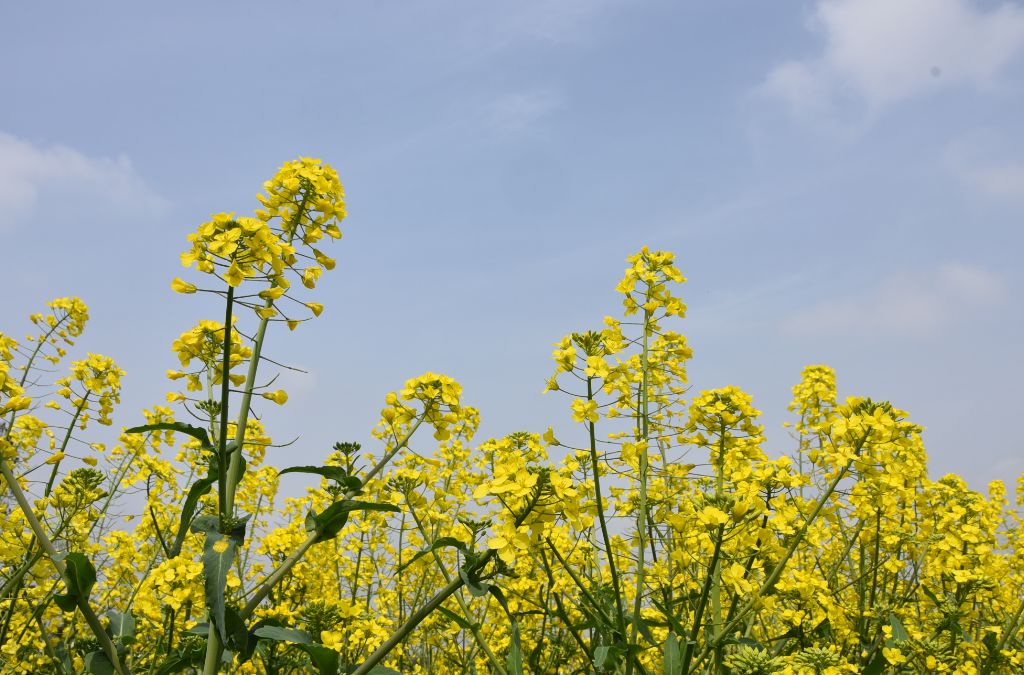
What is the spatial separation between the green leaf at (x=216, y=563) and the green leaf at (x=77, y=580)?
29cm

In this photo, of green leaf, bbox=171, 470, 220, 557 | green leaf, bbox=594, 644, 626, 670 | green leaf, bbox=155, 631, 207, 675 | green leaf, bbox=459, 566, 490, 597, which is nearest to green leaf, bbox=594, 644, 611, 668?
green leaf, bbox=594, 644, 626, 670

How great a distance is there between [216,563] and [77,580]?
44 centimetres

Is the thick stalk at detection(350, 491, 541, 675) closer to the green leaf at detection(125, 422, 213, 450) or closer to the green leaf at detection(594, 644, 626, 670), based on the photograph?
the green leaf at detection(594, 644, 626, 670)

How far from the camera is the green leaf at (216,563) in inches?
75.2

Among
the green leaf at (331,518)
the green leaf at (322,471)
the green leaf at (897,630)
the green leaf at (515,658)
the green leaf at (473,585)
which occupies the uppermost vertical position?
the green leaf at (322,471)

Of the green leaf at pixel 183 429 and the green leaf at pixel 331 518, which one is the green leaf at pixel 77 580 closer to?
the green leaf at pixel 183 429

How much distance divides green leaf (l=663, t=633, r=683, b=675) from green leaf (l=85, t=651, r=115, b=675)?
188 cm

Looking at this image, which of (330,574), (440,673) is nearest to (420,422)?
(330,574)

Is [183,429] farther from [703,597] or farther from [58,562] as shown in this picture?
[703,597]

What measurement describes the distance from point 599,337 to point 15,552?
3598 millimetres

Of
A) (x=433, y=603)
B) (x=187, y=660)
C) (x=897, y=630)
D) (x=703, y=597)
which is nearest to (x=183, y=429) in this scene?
(x=187, y=660)

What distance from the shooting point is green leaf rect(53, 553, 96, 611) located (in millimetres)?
2033

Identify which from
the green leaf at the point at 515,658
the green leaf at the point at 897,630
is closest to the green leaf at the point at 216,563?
the green leaf at the point at 515,658

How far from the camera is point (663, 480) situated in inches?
158
